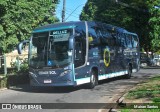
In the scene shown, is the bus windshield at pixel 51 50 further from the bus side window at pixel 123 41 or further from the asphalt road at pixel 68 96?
the bus side window at pixel 123 41

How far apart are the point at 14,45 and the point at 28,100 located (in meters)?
11.1

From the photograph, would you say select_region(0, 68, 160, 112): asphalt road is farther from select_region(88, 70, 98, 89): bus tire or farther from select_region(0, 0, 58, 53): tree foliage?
select_region(0, 0, 58, 53): tree foliage

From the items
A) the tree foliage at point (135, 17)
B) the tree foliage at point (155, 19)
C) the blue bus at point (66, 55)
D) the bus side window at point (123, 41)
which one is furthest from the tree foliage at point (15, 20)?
the tree foliage at point (135, 17)

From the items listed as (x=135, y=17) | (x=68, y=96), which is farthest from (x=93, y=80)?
(x=135, y=17)

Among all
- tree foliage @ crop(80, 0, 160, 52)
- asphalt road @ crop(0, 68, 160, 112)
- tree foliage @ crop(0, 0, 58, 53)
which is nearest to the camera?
asphalt road @ crop(0, 68, 160, 112)

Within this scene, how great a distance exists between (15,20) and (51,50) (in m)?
8.21

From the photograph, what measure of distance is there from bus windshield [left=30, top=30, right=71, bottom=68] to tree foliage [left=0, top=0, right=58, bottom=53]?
540cm

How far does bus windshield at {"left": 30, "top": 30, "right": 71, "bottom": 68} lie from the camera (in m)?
18.7

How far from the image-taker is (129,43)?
28.0 m

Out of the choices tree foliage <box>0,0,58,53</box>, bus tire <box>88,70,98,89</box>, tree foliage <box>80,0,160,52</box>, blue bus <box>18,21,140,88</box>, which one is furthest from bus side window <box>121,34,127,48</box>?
tree foliage <box>80,0,160,52</box>

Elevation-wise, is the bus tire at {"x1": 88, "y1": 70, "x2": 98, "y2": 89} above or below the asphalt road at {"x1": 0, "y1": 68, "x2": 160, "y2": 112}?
above

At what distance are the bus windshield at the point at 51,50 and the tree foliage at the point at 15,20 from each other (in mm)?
5396

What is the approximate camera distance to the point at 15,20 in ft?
86.7

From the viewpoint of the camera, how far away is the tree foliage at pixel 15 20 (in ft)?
83.0
